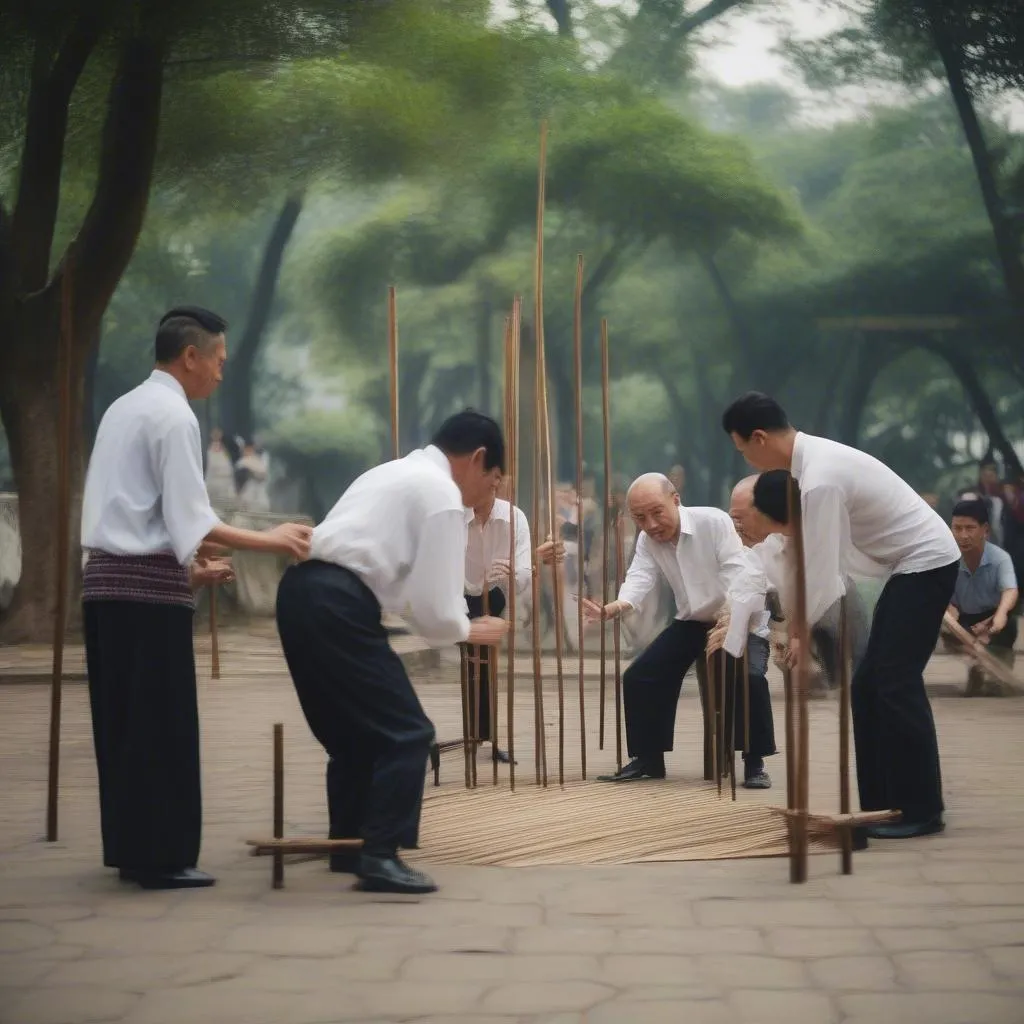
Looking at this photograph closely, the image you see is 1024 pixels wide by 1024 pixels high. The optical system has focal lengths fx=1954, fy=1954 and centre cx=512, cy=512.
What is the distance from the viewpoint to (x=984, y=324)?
76.1ft

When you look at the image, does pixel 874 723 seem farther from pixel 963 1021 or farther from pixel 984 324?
pixel 984 324

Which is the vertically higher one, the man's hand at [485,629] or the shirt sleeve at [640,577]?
the shirt sleeve at [640,577]

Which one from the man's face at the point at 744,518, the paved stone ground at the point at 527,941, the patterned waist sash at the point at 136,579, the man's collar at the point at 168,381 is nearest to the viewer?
the paved stone ground at the point at 527,941

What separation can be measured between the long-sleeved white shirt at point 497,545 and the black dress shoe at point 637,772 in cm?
72

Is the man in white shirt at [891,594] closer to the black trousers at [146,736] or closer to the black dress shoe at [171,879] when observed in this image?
the black trousers at [146,736]

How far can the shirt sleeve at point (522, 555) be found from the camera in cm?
673

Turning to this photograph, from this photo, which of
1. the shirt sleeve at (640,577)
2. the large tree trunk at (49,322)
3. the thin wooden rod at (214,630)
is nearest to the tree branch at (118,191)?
the large tree trunk at (49,322)

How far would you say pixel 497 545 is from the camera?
22.8ft

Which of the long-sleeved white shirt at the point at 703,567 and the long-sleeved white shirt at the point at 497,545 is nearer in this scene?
the long-sleeved white shirt at the point at 703,567

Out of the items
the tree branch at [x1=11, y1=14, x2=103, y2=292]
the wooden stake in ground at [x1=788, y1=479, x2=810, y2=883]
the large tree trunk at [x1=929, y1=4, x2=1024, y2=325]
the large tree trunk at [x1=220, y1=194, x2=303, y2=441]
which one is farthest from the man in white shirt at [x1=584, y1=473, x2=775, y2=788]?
the large tree trunk at [x1=220, y1=194, x2=303, y2=441]

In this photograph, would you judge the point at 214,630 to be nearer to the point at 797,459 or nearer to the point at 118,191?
the point at 797,459

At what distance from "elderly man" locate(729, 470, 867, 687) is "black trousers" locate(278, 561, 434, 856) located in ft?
3.32

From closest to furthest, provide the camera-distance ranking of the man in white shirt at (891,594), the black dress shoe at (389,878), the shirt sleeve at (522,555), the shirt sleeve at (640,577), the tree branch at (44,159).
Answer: the black dress shoe at (389,878)
the man in white shirt at (891,594)
the shirt sleeve at (640,577)
the shirt sleeve at (522,555)
the tree branch at (44,159)

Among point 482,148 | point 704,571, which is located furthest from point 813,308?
point 704,571
